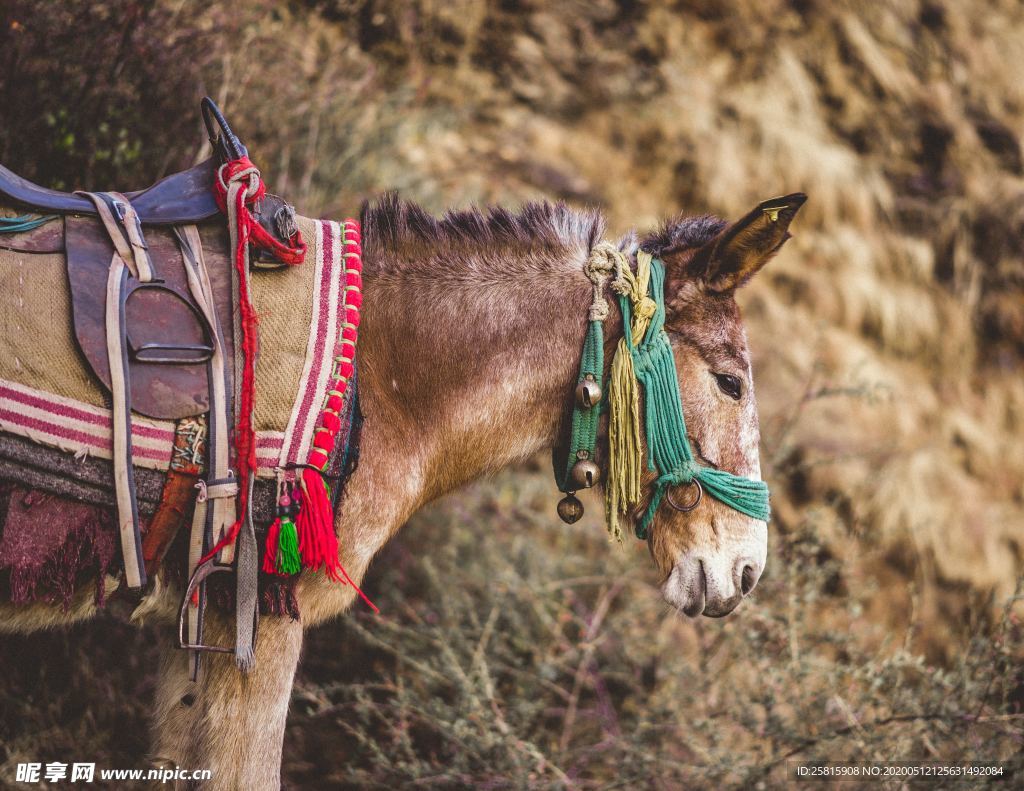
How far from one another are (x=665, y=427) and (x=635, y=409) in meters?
0.09

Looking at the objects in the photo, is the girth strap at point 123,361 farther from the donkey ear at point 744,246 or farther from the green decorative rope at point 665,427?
the donkey ear at point 744,246

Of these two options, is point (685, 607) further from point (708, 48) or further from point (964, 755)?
point (708, 48)

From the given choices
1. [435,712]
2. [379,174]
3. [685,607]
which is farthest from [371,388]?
[379,174]

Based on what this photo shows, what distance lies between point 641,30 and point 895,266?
278 centimetres

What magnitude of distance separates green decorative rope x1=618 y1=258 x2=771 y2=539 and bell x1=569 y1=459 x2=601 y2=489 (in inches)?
5.5

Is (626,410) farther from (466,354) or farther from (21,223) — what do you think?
(21,223)

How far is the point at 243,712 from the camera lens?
5.60ft

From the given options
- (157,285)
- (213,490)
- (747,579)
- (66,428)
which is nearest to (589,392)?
(747,579)

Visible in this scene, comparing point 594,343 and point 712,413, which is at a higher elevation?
point 594,343

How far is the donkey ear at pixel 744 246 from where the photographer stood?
183cm

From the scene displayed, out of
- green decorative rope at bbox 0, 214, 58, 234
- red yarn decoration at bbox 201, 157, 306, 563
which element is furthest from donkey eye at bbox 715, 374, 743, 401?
green decorative rope at bbox 0, 214, 58, 234

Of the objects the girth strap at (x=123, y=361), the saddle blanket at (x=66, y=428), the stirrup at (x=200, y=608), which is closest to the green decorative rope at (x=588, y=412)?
the saddle blanket at (x=66, y=428)

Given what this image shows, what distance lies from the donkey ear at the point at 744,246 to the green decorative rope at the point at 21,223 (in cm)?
154

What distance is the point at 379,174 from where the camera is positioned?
490 cm
